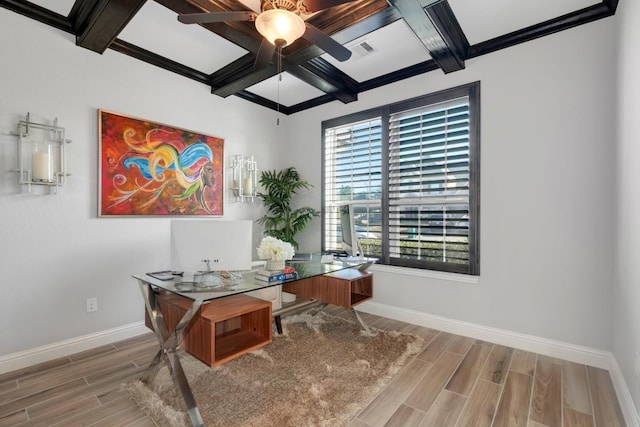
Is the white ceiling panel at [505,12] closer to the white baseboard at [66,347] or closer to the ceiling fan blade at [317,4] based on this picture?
the ceiling fan blade at [317,4]

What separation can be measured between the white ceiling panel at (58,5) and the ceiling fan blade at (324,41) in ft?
6.29

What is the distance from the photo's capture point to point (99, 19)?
2277 millimetres

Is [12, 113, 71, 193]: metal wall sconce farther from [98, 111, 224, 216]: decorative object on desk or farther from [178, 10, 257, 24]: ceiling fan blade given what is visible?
[178, 10, 257, 24]: ceiling fan blade

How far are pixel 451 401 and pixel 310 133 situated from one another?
344cm

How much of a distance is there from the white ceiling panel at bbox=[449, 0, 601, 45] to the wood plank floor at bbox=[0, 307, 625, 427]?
2.75 m

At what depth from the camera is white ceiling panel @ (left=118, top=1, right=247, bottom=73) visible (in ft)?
8.17

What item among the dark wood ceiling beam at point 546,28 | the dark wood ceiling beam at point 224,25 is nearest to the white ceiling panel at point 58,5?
the dark wood ceiling beam at point 224,25

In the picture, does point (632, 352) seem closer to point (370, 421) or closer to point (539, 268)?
point (539, 268)

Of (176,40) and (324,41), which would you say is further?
(176,40)

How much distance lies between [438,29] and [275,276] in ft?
7.46

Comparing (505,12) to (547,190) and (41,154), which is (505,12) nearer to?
(547,190)

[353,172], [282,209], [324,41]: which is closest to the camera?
[324,41]

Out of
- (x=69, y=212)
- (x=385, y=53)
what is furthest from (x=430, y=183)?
(x=69, y=212)

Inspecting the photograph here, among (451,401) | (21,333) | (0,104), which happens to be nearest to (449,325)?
(451,401)
